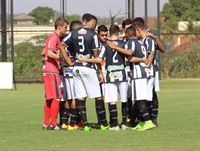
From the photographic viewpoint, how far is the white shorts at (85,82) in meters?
10.3

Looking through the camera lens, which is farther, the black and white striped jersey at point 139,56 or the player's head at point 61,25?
the player's head at point 61,25

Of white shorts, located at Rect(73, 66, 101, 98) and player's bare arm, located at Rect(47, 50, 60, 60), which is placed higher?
player's bare arm, located at Rect(47, 50, 60, 60)


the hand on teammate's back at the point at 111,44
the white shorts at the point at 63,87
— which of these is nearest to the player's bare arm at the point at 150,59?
the hand on teammate's back at the point at 111,44

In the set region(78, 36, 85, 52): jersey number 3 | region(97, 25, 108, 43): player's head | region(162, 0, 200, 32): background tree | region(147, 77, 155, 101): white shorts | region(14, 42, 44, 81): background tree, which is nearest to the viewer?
region(78, 36, 85, 52): jersey number 3

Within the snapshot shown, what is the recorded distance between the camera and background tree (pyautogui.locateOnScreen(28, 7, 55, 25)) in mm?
26973

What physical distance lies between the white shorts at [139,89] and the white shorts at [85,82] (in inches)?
24.9

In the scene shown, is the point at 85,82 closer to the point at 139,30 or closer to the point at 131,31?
the point at 131,31

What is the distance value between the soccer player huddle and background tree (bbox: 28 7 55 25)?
1606 centimetres

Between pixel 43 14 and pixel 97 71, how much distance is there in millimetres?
17928

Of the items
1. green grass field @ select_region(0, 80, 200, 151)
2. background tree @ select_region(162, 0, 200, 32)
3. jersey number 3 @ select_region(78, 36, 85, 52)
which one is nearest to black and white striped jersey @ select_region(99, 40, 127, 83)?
jersey number 3 @ select_region(78, 36, 85, 52)

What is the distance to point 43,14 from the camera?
2806cm

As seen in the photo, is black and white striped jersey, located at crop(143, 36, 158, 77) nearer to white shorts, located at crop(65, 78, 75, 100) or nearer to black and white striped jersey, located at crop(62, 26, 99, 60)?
black and white striped jersey, located at crop(62, 26, 99, 60)

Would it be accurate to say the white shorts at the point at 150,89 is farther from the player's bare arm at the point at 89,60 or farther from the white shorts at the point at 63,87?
the white shorts at the point at 63,87

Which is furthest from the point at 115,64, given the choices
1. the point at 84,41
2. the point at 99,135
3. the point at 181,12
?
the point at 181,12
